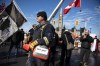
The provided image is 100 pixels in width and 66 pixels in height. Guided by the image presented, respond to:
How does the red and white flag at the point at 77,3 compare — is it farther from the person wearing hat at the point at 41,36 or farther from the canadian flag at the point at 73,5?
the person wearing hat at the point at 41,36

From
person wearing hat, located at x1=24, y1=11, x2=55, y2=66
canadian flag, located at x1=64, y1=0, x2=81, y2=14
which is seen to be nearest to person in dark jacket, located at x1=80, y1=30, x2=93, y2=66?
canadian flag, located at x1=64, y1=0, x2=81, y2=14

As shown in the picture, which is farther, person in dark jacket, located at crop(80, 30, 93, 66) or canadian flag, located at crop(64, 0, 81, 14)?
canadian flag, located at crop(64, 0, 81, 14)

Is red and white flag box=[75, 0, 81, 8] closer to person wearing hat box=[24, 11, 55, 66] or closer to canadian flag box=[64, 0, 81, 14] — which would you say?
canadian flag box=[64, 0, 81, 14]

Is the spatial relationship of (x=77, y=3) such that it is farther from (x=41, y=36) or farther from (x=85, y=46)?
(x=41, y=36)

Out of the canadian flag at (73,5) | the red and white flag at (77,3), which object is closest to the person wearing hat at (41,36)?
the canadian flag at (73,5)

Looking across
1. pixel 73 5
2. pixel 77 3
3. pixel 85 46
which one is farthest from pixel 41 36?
pixel 77 3

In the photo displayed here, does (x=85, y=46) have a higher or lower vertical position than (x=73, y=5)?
lower

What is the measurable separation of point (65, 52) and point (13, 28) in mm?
1915

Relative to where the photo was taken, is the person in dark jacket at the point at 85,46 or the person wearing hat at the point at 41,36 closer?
the person wearing hat at the point at 41,36

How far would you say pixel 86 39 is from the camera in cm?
876

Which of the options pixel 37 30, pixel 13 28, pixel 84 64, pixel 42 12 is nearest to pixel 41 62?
pixel 37 30

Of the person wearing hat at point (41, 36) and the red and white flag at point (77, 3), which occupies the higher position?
the red and white flag at point (77, 3)

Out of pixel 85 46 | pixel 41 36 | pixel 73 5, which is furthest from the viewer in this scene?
pixel 73 5

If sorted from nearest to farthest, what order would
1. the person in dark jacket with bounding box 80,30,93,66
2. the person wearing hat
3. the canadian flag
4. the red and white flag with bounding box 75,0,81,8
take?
1. the person wearing hat
2. the person in dark jacket with bounding box 80,30,93,66
3. the canadian flag
4. the red and white flag with bounding box 75,0,81,8
